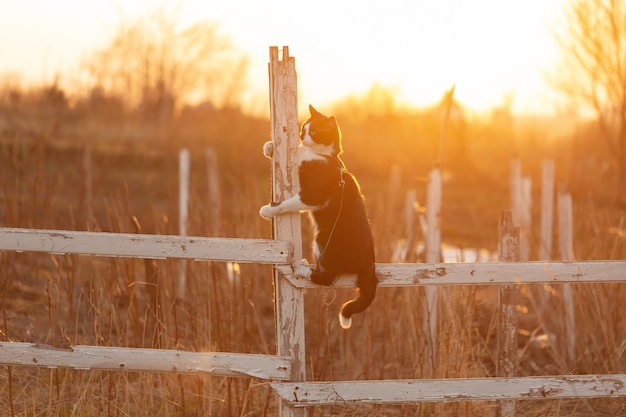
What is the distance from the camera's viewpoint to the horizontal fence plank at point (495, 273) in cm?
371

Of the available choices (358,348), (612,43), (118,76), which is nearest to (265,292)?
(358,348)

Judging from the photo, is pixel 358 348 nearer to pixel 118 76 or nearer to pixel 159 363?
pixel 159 363

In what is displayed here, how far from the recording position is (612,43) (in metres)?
12.9

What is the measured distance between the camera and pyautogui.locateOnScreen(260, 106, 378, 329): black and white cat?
361cm

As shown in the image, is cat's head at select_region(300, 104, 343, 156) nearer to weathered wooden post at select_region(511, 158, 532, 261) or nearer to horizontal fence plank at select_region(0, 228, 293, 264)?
horizontal fence plank at select_region(0, 228, 293, 264)

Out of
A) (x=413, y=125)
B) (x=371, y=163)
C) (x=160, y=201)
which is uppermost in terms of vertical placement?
(x=413, y=125)

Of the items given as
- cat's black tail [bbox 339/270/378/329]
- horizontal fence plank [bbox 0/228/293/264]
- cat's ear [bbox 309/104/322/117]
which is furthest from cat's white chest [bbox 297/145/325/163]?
cat's black tail [bbox 339/270/378/329]

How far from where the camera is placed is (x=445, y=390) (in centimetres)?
373

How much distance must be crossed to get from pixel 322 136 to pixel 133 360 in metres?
1.31

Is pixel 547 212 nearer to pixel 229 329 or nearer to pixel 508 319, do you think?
pixel 508 319

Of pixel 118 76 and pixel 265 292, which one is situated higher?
pixel 118 76

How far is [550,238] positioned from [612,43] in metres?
6.39

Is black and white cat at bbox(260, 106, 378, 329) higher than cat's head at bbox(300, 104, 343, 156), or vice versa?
cat's head at bbox(300, 104, 343, 156)

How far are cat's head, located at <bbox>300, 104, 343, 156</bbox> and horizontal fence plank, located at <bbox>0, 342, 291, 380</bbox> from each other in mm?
971
